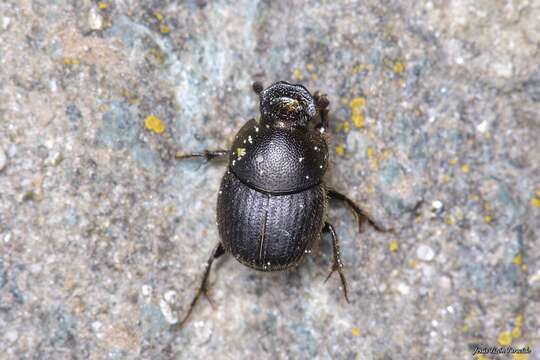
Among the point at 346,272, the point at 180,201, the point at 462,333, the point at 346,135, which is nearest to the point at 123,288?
the point at 180,201

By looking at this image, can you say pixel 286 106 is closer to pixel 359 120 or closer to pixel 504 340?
pixel 359 120

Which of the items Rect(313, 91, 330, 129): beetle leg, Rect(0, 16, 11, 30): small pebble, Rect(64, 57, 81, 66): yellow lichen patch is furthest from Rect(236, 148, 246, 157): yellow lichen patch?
Rect(0, 16, 11, 30): small pebble

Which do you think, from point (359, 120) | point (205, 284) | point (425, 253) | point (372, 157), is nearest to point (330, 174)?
point (372, 157)

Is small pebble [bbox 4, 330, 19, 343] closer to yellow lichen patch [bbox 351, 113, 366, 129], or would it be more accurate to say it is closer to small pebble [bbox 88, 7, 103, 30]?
small pebble [bbox 88, 7, 103, 30]

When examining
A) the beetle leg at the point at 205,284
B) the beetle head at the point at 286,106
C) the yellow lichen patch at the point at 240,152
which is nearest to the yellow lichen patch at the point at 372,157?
the beetle head at the point at 286,106

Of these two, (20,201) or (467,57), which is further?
(467,57)

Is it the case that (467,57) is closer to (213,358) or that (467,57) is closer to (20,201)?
(213,358)
